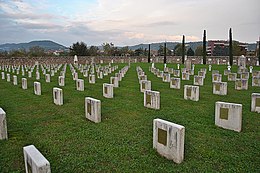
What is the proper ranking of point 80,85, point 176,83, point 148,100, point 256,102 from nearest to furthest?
1. point 256,102
2. point 148,100
3. point 80,85
4. point 176,83

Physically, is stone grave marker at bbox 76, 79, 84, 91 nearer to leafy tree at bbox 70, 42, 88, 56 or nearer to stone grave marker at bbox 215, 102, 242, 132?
stone grave marker at bbox 215, 102, 242, 132

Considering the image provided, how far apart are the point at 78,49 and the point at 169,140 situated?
2131 inches

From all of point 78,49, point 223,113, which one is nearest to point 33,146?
point 223,113

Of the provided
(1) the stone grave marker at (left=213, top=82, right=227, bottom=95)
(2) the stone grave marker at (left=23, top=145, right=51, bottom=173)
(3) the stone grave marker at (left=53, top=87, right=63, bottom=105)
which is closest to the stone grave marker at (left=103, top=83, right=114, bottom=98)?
(3) the stone grave marker at (left=53, top=87, right=63, bottom=105)

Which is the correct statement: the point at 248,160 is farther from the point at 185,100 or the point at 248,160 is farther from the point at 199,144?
the point at 185,100

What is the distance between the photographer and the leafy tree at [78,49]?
55.4m

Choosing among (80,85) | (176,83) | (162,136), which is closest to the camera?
(162,136)

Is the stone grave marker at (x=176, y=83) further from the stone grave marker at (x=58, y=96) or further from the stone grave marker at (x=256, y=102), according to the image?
the stone grave marker at (x=58, y=96)

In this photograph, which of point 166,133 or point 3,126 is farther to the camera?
point 3,126

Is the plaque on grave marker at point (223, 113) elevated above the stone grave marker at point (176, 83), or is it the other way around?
the stone grave marker at point (176, 83)

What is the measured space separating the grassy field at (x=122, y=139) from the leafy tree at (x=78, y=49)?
48.7 metres

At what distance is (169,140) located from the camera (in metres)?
4.01

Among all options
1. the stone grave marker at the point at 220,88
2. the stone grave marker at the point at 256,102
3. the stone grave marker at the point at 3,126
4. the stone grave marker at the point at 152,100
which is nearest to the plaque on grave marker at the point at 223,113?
the stone grave marker at the point at 256,102

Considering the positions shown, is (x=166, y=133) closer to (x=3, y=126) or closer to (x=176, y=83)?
(x=3, y=126)
